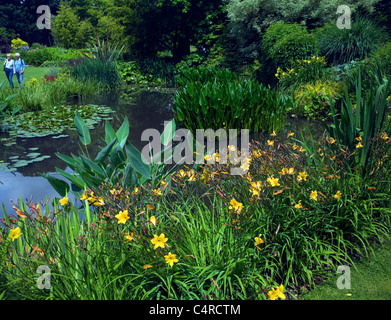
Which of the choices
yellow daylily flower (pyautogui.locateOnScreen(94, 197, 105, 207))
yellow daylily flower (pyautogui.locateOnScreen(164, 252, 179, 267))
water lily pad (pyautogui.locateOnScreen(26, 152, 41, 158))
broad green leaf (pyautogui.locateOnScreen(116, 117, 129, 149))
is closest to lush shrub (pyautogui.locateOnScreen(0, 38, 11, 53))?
water lily pad (pyautogui.locateOnScreen(26, 152, 41, 158))

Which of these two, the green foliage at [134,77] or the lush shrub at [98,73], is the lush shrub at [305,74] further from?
the green foliage at [134,77]

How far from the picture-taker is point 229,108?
6.67m

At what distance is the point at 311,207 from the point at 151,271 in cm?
144

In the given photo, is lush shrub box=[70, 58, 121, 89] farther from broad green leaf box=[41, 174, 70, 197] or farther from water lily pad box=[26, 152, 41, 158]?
broad green leaf box=[41, 174, 70, 197]

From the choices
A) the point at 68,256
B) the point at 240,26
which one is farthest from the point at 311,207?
the point at 240,26

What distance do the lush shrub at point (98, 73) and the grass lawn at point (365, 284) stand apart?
12599 mm

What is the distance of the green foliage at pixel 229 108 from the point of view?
645 cm

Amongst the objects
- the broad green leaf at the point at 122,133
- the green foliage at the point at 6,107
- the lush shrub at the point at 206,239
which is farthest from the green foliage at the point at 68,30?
the lush shrub at the point at 206,239

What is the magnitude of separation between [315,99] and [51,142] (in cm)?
560

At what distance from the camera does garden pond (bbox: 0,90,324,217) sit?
4.93 m

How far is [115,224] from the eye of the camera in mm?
2365

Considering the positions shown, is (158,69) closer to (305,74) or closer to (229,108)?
(305,74)

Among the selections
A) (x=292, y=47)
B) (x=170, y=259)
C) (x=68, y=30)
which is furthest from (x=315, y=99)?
(x=68, y=30)
